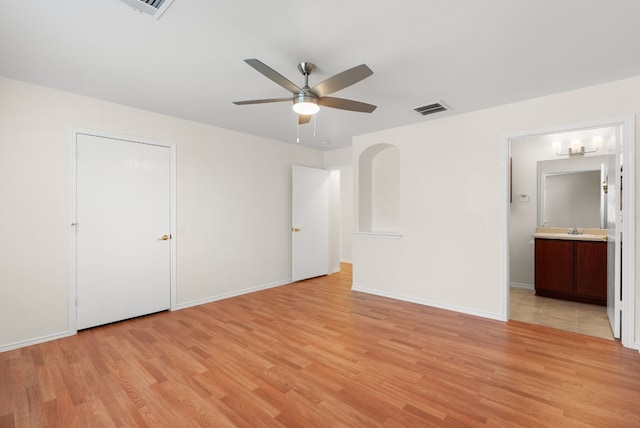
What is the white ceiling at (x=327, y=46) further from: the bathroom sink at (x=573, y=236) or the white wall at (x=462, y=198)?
the bathroom sink at (x=573, y=236)

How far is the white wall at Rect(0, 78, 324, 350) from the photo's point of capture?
284cm

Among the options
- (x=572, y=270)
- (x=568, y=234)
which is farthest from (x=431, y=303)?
(x=568, y=234)

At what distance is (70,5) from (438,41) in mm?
2464

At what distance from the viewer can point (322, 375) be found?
234 centimetres

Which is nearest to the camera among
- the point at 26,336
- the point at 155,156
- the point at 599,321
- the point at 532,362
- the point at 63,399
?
the point at 63,399

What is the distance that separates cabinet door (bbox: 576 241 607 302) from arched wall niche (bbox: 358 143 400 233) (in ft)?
8.38

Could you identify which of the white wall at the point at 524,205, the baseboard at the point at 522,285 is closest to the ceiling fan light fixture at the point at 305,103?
the white wall at the point at 524,205

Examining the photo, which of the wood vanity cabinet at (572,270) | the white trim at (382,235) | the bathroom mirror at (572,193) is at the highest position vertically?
the bathroom mirror at (572,193)

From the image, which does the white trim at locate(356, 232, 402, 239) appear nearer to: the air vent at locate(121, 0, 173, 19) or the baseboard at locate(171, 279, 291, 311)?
the baseboard at locate(171, 279, 291, 311)

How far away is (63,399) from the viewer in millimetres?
2070

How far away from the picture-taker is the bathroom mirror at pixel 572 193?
443 cm

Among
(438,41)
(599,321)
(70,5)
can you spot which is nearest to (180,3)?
(70,5)

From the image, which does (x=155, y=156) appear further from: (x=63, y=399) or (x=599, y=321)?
(x=599, y=321)

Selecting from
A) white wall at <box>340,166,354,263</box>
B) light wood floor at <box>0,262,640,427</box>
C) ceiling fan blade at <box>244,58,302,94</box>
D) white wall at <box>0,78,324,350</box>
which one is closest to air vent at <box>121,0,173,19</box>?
ceiling fan blade at <box>244,58,302,94</box>
